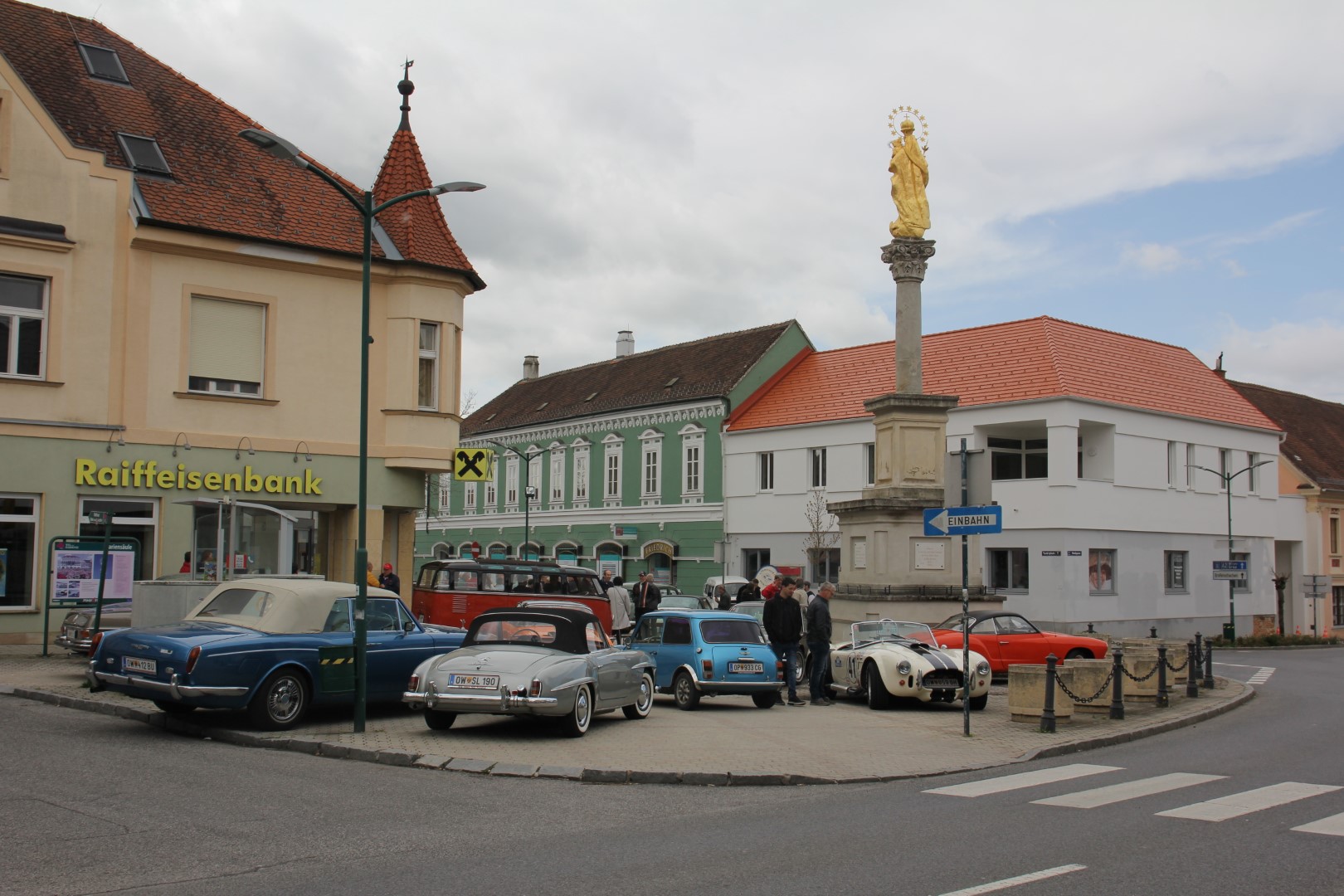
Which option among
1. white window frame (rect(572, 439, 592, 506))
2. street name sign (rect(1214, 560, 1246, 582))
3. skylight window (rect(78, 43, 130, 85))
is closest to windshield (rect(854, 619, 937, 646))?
skylight window (rect(78, 43, 130, 85))

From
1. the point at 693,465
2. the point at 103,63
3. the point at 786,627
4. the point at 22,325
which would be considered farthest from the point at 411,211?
the point at 693,465

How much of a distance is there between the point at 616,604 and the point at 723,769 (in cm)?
1650

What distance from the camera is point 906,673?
1778 cm

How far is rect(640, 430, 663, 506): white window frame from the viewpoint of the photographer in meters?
53.7

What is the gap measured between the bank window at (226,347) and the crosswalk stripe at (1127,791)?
60.4 feet

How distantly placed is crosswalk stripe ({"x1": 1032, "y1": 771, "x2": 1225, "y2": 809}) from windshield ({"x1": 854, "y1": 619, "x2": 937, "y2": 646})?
23.4 feet

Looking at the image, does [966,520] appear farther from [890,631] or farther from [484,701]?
[484,701]

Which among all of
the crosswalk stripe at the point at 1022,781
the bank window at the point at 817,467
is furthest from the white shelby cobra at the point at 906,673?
the bank window at the point at 817,467

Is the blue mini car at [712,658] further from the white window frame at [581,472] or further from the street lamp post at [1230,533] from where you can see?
the white window frame at [581,472]

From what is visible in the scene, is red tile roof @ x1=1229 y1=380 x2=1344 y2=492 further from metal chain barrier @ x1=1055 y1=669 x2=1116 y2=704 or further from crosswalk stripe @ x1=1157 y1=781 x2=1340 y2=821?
crosswalk stripe @ x1=1157 y1=781 x2=1340 y2=821

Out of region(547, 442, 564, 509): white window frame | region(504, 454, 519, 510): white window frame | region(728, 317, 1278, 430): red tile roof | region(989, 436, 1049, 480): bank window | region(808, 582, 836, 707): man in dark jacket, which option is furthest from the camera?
region(504, 454, 519, 510): white window frame

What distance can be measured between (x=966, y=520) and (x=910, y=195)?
51.2 feet

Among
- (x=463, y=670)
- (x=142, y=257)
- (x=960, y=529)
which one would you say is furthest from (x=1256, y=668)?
(x=142, y=257)

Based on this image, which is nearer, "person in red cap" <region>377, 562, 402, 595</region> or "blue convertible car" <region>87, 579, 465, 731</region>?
"blue convertible car" <region>87, 579, 465, 731</region>
